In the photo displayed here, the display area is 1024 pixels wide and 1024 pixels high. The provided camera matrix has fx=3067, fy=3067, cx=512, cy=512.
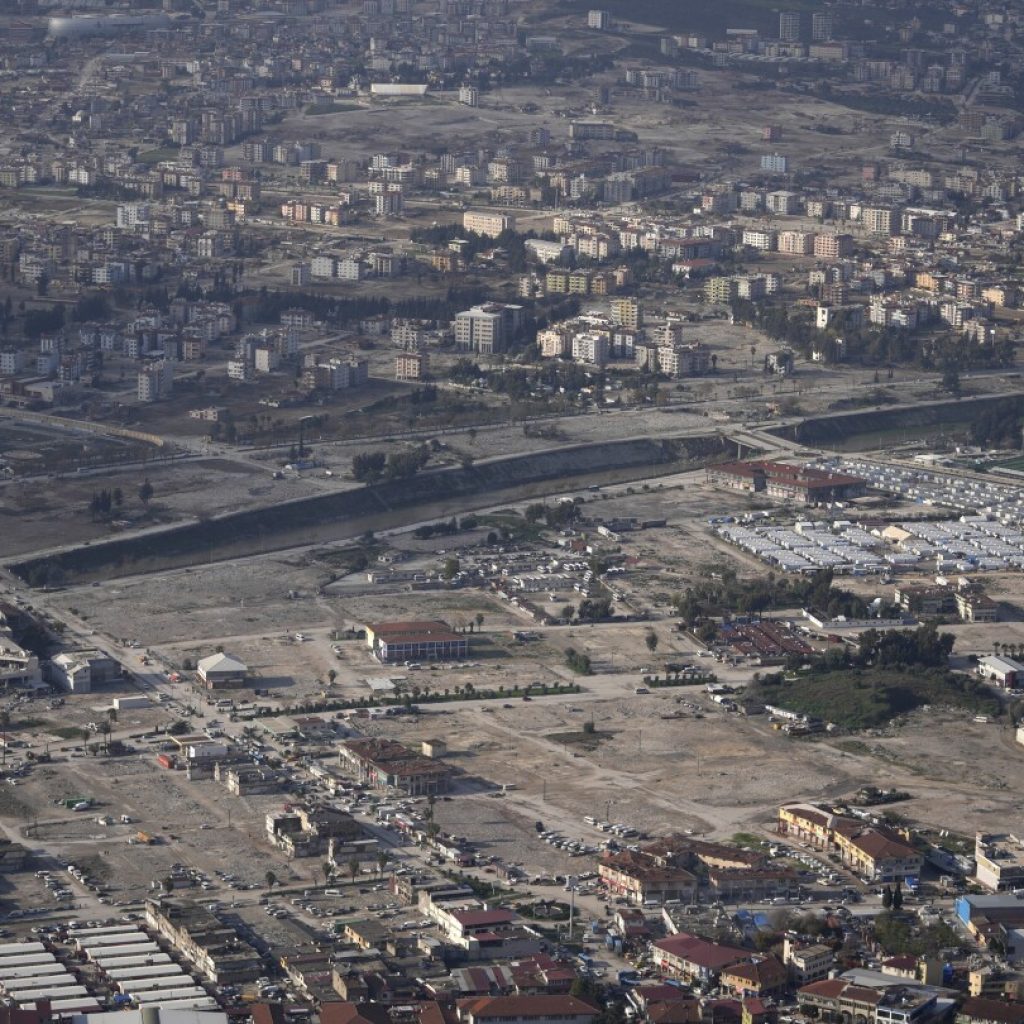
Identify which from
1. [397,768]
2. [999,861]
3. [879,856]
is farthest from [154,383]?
[999,861]

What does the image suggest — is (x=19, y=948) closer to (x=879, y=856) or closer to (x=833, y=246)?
(x=879, y=856)

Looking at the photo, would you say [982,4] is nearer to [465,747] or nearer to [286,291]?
[286,291]

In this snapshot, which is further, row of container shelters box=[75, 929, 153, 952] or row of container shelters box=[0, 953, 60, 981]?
row of container shelters box=[75, 929, 153, 952]

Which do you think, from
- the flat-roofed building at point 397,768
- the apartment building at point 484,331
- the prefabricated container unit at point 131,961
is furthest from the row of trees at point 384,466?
the prefabricated container unit at point 131,961

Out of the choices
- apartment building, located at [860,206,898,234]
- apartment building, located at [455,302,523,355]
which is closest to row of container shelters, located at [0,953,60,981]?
apartment building, located at [455,302,523,355]

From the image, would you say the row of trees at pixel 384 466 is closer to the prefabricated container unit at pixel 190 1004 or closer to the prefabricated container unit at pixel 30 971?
the prefabricated container unit at pixel 30 971

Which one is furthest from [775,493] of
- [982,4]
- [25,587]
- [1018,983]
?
[982,4]

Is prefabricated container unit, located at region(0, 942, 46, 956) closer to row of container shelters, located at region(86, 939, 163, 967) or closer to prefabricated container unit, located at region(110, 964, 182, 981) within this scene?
row of container shelters, located at region(86, 939, 163, 967)
